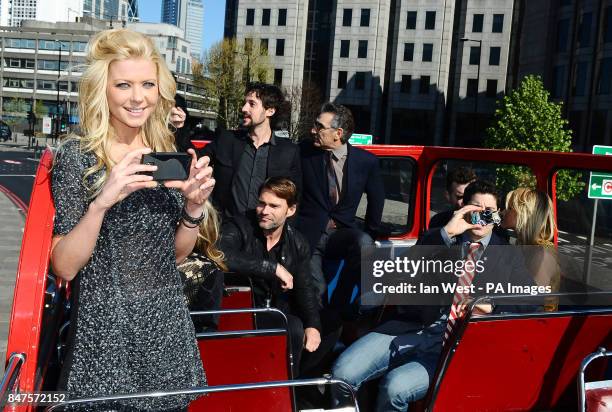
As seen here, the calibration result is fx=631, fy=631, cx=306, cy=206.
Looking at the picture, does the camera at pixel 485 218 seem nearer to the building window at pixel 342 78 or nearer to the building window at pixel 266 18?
the building window at pixel 342 78

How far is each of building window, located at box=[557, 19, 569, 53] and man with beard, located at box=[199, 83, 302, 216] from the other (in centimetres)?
4177

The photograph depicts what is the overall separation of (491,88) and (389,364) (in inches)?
2321

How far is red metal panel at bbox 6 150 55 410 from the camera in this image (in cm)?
197

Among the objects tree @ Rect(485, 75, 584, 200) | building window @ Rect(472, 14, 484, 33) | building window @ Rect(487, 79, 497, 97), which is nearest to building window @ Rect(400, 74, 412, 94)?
building window @ Rect(472, 14, 484, 33)

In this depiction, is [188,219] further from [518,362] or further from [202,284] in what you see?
[518,362]

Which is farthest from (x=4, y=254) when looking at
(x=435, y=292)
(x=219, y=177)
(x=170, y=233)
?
(x=170, y=233)

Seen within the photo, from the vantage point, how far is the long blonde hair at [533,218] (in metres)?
3.70

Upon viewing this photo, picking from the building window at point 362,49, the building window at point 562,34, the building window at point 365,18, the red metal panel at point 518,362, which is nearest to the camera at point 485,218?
the red metal panel at point 518,362

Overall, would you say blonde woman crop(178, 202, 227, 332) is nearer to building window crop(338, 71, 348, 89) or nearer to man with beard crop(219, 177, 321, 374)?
man with beard crop(219, 177, 321, 374)

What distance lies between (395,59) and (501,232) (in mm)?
61069

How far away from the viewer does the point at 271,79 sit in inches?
2382

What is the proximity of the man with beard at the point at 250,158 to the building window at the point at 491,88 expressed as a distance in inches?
2263

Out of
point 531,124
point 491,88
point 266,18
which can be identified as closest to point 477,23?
point 491,88

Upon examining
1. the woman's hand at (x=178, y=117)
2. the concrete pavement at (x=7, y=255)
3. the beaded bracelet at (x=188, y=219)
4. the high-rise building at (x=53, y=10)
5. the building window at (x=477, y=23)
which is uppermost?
the high-rise building at (x=53, y=10)
